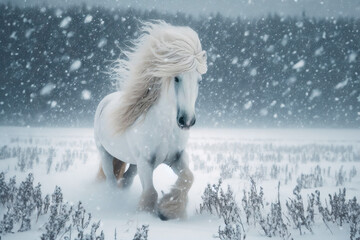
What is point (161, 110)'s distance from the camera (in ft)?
11.6

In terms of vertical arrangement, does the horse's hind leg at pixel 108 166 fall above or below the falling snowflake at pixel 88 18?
below

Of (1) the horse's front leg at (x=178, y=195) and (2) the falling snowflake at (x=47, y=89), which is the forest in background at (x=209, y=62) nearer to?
(2) the falling snowflake at (x=47, y=89)

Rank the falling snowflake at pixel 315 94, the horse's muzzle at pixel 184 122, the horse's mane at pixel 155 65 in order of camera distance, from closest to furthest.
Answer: the horse's muzzle at pixel 184 122
the horse's mane at pixel 155 65
the falling snowflake at pixel 315 94

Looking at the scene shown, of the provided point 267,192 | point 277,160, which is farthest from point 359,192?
point 277,160

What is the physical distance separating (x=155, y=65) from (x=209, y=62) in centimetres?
3374

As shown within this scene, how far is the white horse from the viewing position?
131 inches

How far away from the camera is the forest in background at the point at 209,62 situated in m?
31.0

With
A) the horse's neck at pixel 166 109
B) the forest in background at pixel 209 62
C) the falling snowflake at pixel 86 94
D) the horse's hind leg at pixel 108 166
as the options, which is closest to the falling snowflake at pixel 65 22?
the forest in background at pixel 209 62

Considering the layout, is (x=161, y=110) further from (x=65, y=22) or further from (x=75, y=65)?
(x=65, y=22)

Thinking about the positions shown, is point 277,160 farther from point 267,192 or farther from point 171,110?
point 171,110

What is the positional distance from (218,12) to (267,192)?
3654 cm

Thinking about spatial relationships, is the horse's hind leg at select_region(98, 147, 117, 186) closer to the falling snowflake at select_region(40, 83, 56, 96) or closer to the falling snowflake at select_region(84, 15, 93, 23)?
the falling snowflake at select_region(40, 83, 56, 96)

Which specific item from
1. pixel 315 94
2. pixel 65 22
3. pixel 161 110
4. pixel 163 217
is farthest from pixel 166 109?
pixel 65 22

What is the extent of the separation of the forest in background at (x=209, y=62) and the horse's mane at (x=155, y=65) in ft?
86.6
